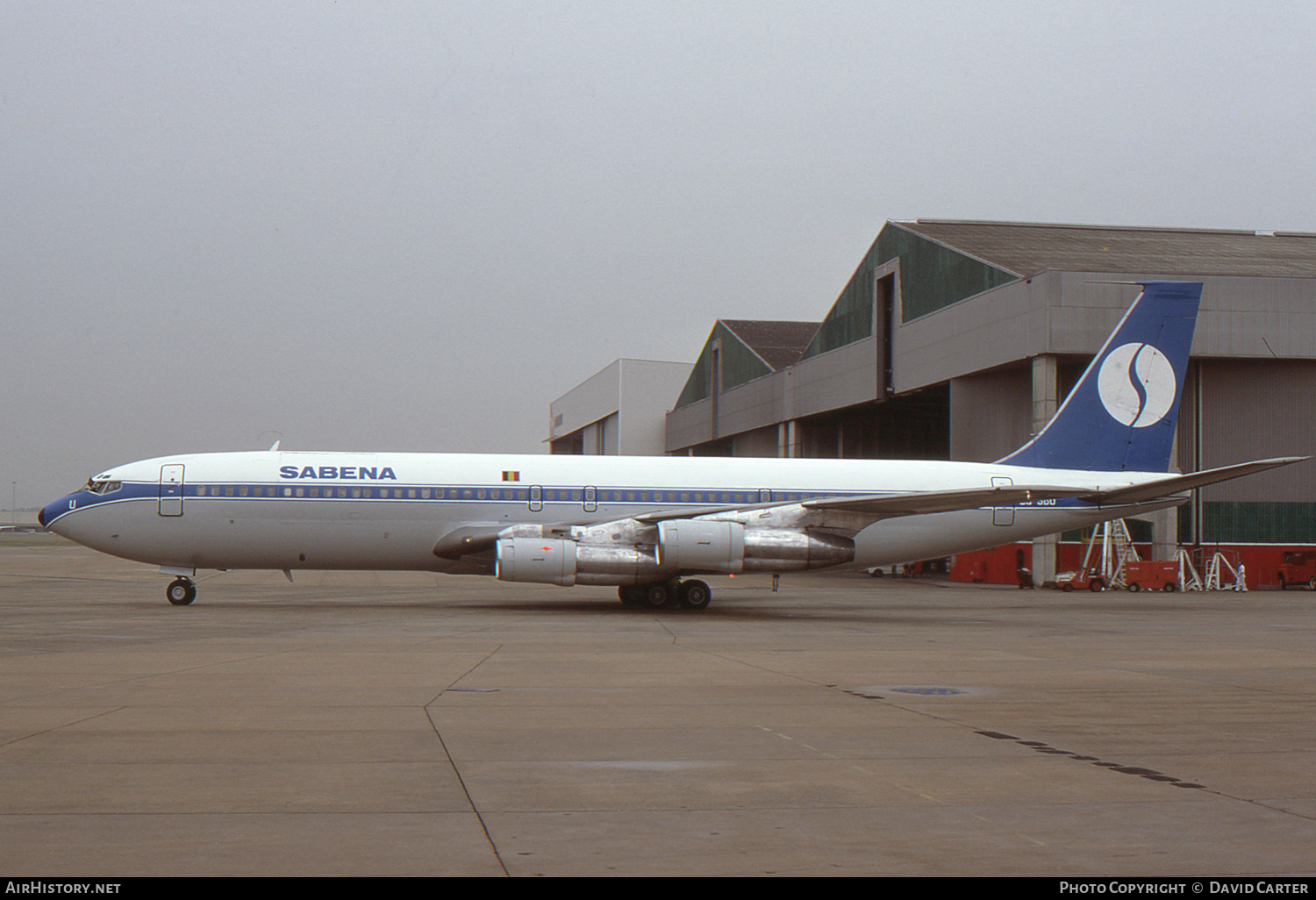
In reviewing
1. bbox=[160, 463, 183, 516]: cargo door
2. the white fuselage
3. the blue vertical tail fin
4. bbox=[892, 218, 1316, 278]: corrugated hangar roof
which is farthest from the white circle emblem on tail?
bbox=[160, 463, 183, 516]: cargo door

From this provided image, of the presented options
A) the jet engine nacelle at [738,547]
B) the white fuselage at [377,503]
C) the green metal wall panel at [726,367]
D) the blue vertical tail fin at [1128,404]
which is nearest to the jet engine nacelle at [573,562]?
the jet engine nacelle at [738,547]

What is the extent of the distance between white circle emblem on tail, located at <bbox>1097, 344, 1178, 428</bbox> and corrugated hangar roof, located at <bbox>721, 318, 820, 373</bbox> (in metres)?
32.1

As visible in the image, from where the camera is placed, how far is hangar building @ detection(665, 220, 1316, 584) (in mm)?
37031

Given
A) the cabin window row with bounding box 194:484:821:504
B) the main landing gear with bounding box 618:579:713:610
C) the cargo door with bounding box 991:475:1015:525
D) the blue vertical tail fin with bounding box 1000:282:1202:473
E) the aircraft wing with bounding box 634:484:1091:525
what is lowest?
the main landing gear with bounding box 618:579:713:610

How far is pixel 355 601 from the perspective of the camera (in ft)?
92.0

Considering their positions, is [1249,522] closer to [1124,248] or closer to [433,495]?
[1124,248]

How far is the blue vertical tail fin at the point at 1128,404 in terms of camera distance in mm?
29453

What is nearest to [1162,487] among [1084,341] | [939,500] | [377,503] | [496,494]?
[939,500]

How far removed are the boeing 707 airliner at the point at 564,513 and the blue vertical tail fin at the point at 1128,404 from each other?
1184 mm

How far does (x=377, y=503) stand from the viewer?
25.4m

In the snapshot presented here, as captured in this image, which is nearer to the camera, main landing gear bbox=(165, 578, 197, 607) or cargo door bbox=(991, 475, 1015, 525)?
main landing gear bbox=(165, 578, 197, 607)

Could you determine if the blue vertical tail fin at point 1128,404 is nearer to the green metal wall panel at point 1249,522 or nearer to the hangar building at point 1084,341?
the hangar building at point 1084,341

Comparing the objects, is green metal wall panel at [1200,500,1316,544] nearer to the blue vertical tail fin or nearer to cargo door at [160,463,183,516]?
the blue vertical tail fin
